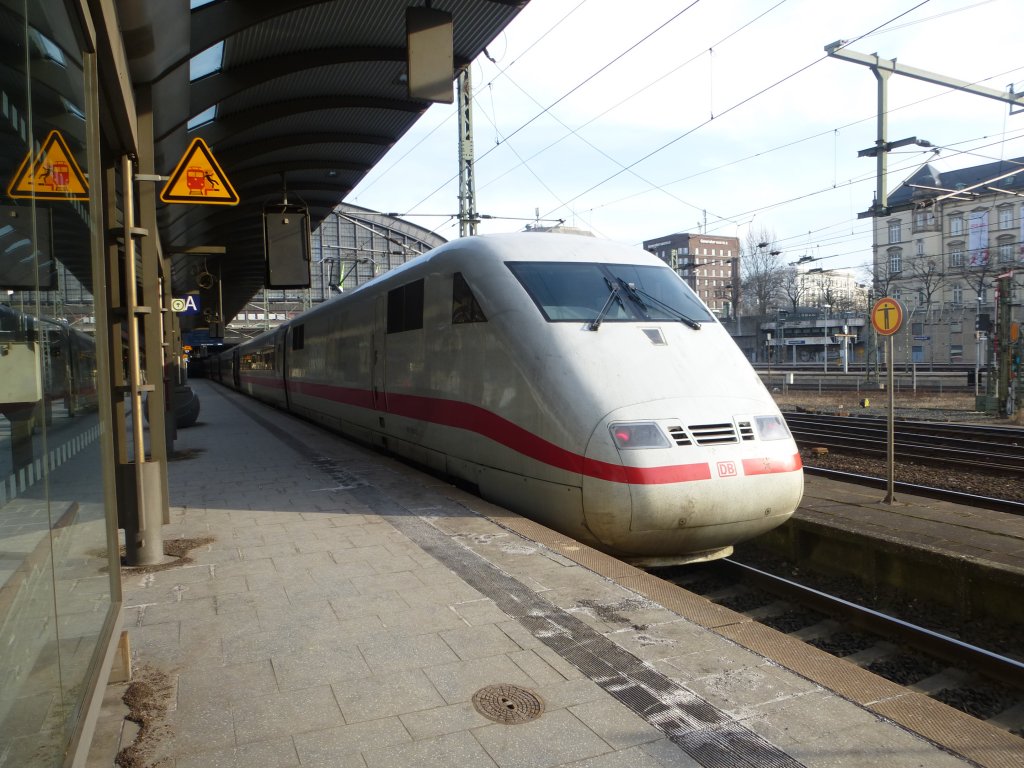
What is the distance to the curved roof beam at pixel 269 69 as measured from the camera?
6703 millimetres

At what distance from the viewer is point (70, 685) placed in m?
1.88

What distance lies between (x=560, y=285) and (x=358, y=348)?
4.98 metres

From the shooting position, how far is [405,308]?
8.50 metres

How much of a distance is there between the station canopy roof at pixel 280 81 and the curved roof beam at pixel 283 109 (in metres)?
0.01

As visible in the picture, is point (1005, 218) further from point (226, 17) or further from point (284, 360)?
point (226, 17)

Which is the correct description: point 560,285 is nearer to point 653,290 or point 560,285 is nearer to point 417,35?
point 653,290

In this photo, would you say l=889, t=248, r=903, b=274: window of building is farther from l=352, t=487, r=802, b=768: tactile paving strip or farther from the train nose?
l=352, t=487, r=802, b=768: tactile paving strip

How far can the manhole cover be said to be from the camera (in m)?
2.84

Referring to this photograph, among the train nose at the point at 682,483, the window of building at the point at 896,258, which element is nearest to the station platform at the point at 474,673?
the train nose at the point at 682,483

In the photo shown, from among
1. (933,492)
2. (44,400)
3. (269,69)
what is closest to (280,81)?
(269,69)

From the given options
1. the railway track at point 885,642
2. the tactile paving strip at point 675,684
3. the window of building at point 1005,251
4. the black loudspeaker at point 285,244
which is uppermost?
the window of building at point 1005,251

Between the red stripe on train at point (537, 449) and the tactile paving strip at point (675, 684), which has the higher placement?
the red stripe on train at point (537, 449)

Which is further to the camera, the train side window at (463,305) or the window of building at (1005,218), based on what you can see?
the window of building at (1005,218)

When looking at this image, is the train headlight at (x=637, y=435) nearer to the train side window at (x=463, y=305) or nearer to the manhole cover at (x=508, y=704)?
the train side window at (x=463, y=305)
